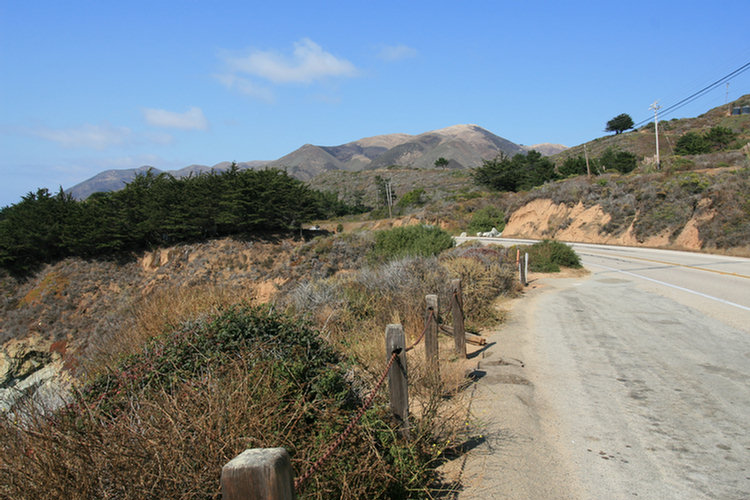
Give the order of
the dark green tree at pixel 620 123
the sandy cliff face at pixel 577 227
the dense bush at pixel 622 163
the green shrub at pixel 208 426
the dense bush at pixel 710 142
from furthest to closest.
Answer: the dark green tree at pixel 620 123
the dense bush at pixel 622 163
the dense bush at pixel 710 142
the sandy cliff face at pixel 577 227
the green shrub at pixel 208 426

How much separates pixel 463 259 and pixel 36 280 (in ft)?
112

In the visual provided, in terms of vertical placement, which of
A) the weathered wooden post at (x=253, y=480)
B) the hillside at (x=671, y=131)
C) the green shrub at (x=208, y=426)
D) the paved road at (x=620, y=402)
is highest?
the hillside at (x=671, y=131)

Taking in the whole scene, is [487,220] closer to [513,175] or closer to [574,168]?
[513,175]

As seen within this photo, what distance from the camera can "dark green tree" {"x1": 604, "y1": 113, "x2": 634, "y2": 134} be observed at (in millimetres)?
98750

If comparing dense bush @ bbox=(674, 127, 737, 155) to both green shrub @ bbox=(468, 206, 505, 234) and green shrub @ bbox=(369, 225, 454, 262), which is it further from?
green shrub @ bbox=(369, 225, 454, 262)

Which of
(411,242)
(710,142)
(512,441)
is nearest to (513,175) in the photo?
(710,142)

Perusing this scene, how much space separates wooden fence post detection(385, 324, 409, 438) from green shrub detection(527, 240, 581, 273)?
15627 mm

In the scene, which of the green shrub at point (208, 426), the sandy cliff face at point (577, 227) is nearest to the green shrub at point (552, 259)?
the sandy cliff face at point (577, 227)

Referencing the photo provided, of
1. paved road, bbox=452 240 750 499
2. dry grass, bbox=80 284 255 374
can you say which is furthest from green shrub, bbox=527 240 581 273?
dry grass, bbox=80 284 255 374

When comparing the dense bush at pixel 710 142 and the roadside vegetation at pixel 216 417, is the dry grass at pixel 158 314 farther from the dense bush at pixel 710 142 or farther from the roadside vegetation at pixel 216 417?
the dense bush at pixel 710 142

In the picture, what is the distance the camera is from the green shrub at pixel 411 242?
1816cm

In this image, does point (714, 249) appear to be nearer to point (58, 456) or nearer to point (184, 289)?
point (184, 289)

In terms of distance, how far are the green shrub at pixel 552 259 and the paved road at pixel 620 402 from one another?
23.2 feet

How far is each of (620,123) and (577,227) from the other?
80068 millimetres
